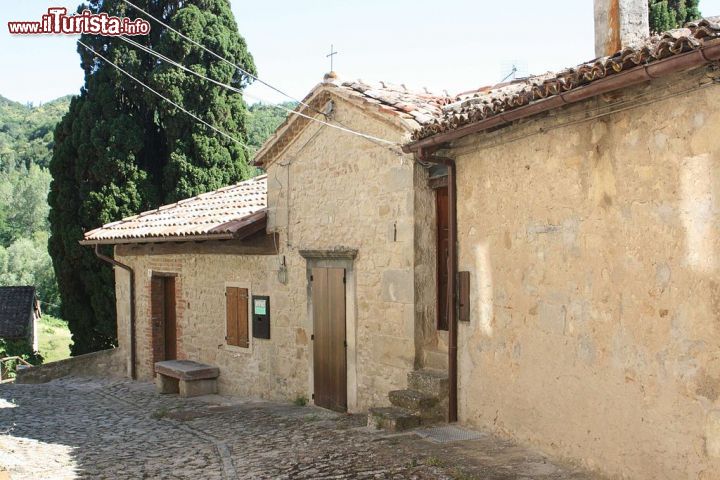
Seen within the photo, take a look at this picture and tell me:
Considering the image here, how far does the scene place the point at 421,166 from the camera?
841 centimetres

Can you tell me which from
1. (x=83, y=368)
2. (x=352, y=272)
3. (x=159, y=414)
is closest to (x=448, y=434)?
(x=352, y=272)

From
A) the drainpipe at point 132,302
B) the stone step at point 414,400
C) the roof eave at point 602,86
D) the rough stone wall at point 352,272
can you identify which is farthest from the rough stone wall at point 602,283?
the drainpipe at point 132,302

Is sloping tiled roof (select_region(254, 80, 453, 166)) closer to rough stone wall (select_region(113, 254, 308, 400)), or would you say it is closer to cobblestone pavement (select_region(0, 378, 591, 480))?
rough stone wall (select_region(113, 254, 308, 400))

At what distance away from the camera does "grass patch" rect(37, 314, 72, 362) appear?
117 ft

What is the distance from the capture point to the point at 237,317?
39.7 feet

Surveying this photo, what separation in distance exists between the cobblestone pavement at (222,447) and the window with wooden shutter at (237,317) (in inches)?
38.0

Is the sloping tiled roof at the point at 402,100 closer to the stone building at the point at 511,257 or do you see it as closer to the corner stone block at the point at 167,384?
the stone building at the point at 511,257

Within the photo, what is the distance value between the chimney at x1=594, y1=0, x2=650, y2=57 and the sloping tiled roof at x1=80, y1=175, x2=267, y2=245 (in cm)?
578

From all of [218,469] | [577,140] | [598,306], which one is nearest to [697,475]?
[598,306]

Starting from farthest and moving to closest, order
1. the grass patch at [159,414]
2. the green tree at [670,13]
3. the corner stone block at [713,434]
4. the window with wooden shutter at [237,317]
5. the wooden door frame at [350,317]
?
the green tree at [670,13]
the window with wooden shutter at [237,317]
the grass patch at [159,414]
the wooden door frame at [350,317]
the corner stone block at [713,434]

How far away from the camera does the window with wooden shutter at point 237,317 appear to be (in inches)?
469

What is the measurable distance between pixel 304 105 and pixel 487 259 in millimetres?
4004

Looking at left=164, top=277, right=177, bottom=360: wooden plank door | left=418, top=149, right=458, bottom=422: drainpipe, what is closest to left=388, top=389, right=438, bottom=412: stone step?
left=418, top=149, right=458, bottom=422: drainpipe

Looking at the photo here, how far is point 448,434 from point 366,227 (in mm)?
2865
